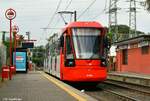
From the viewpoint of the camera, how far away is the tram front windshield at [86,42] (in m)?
26.3

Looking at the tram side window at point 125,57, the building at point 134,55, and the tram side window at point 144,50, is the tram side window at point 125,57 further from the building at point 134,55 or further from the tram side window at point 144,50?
the tram side window at point 144,50

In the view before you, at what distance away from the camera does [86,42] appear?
2658cm

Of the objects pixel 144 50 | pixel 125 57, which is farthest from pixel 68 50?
pixel 125 57

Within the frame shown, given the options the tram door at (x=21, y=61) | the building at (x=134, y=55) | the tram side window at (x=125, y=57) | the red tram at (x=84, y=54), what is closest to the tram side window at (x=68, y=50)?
the red tram at (x=84, y=54)

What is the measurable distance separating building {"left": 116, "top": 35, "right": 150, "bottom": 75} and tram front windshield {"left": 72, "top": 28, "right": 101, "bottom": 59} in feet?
76.7

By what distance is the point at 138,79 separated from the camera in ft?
115

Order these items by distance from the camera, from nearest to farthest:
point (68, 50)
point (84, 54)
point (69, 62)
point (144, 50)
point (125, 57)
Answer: point (84, 54)
point (69, 62)
point (68, 50)
point (144, 50)
point (125, 57)

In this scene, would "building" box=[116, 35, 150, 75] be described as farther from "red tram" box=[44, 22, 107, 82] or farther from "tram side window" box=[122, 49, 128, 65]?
"red tram" box=[44, 22, 107, 82]

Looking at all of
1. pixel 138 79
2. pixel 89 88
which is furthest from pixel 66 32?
pixel 138 79

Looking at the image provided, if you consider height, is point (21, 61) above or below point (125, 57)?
below

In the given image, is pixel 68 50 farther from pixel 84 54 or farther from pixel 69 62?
pixel 84 54

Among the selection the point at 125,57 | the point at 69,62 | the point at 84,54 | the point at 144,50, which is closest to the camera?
the point at 84,54

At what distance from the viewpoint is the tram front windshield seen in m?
26.3

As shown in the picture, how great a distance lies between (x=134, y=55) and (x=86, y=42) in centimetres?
3039
